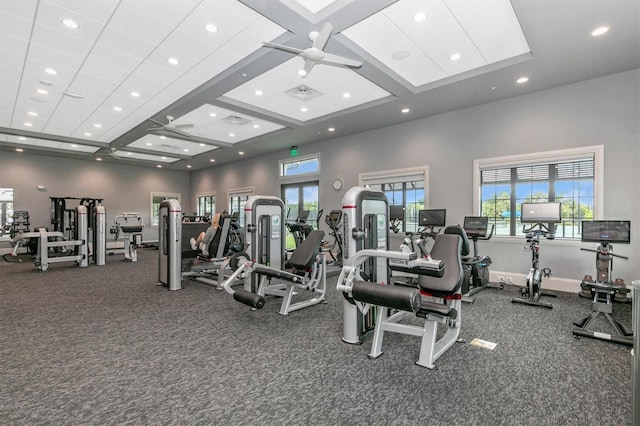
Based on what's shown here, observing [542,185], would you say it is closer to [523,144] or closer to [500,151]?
[523,144]

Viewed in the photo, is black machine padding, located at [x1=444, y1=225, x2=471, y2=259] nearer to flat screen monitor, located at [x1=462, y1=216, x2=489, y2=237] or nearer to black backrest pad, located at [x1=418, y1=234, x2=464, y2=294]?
black backrest pad, located at [x1=418, y1=234, x2=464, y2=294]

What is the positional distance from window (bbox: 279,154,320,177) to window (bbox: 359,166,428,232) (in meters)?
1.93

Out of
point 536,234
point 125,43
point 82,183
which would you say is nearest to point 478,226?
point 536,234

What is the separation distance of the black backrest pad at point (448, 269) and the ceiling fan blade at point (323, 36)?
2445 millimetres

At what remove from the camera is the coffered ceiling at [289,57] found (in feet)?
11.1

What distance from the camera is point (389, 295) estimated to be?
92.5 inches

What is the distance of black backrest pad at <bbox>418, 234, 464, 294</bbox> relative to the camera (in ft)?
9.11

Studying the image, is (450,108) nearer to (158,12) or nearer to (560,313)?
(560,313)

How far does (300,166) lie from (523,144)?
5870 millimetres

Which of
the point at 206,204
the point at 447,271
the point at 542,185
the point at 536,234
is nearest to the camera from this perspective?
the point at 447,271

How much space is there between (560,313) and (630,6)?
352cm

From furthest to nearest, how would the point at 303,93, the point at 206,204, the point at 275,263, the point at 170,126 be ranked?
1. the point at 206,204
2. the point at 170,126
3. the point at 303,93
4. the point at 275,263

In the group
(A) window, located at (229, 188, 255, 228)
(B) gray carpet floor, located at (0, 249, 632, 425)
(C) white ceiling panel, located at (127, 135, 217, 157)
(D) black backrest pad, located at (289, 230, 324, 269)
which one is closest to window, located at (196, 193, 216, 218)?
(A) window, located at (229, 188, 255, 228)

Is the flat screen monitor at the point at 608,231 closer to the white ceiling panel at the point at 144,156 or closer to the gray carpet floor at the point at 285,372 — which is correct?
the gray carpet floor at the point at 285,372
